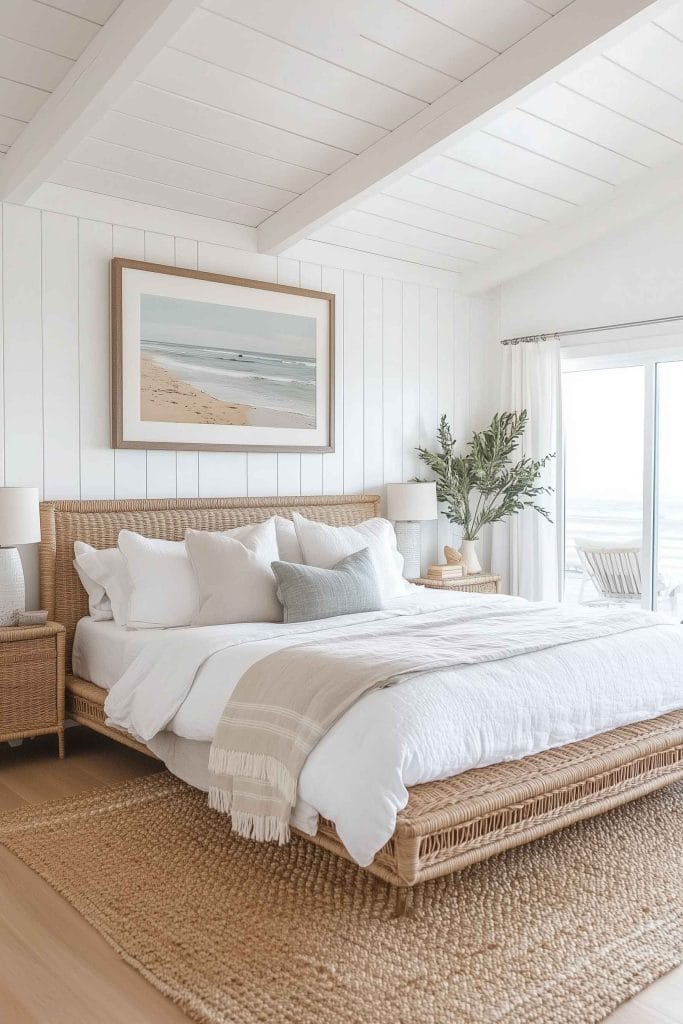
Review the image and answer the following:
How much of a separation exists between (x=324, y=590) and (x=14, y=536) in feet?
4.35

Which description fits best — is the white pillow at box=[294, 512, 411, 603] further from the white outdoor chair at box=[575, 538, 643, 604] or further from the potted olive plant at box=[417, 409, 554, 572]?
the white outdoor chair at box=[575, 538, 643, 604]

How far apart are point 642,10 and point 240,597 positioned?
2.73 metres

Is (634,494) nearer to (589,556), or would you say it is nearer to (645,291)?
(589,556)

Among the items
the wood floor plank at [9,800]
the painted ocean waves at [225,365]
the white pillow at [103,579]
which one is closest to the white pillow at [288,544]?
the painted ocean waves at [225,365]

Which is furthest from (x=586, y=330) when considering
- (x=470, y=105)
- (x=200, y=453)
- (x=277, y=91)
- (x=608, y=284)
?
(x=277, y=91)

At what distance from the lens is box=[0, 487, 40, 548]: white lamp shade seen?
3.74 metres

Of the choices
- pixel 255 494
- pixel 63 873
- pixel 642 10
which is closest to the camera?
pixel 63 873

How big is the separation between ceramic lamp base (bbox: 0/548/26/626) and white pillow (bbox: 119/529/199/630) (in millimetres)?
462

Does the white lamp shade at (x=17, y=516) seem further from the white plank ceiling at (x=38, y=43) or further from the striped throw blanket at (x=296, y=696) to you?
the white plank ceiling at (x=38, y=43)

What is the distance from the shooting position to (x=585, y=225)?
5.32 m

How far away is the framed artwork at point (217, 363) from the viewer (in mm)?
4430

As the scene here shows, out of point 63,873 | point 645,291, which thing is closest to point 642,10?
point 645,291

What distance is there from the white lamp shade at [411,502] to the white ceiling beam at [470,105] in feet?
5.17

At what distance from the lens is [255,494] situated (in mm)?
4980
